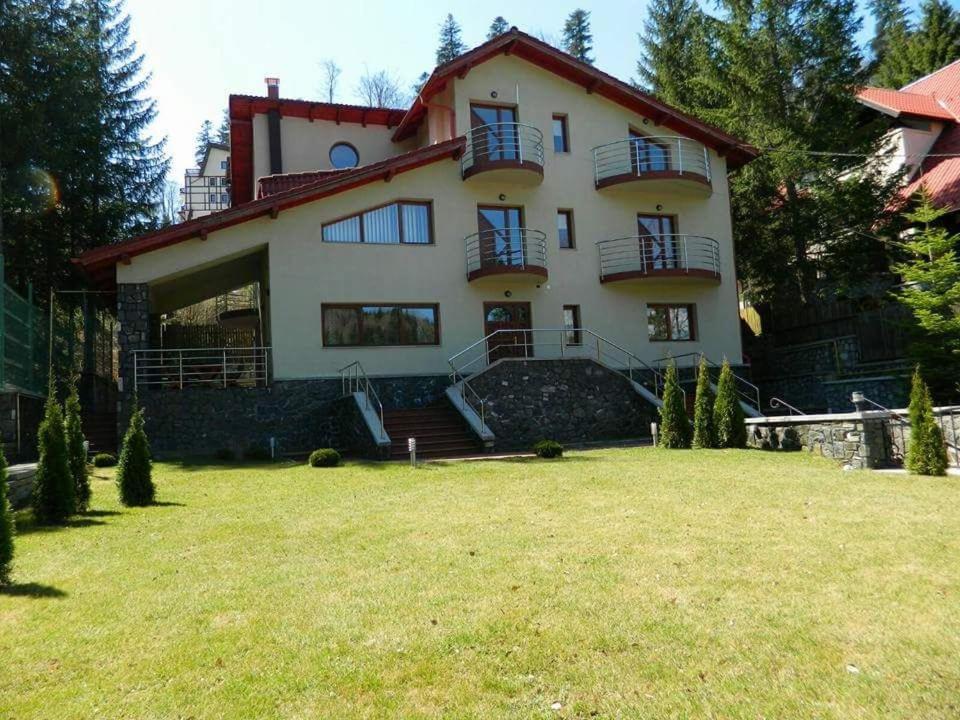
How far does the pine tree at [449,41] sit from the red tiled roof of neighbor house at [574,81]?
28.1m

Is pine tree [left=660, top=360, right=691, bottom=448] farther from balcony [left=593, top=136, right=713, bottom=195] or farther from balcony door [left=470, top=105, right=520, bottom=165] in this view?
balcony door [left=470, top=105, right=520, bottom=165]

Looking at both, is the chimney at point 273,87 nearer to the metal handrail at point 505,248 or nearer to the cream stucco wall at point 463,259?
the cream stucco wall at point 463,259

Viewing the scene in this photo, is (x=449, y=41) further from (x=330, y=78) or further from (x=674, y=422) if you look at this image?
(x=674, y=422)

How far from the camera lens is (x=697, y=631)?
4543mm

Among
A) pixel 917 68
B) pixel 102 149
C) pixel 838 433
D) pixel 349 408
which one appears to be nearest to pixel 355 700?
pixel 838 433

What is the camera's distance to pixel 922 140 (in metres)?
25.6

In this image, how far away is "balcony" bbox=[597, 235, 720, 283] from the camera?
2191cm

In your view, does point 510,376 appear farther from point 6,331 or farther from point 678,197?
point 6,331

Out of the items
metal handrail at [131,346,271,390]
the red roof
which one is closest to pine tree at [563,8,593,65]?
the red roof

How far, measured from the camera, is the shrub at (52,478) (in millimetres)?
8859

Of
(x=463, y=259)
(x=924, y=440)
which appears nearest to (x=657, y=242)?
(x=463, y=259)

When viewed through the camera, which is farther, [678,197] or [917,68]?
[917,68]

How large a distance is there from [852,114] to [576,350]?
12.5m

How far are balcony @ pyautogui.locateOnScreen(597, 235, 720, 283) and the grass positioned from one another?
1336cm
